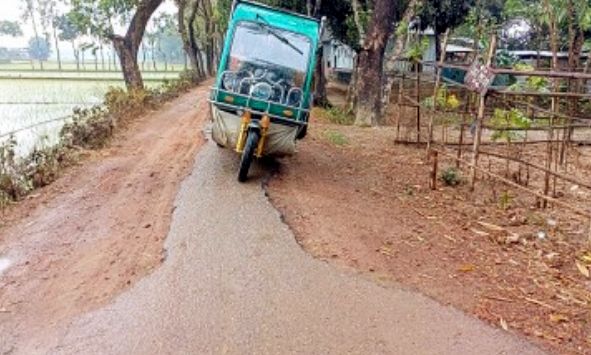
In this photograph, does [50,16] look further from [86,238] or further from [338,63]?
[86,238]

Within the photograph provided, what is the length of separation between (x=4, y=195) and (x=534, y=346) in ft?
23.7

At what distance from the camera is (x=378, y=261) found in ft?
19.3

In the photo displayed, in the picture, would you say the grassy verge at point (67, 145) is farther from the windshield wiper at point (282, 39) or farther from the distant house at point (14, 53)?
the distant house at point (14, 53)

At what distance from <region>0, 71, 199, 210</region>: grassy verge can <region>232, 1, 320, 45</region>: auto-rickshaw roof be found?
12.8ft

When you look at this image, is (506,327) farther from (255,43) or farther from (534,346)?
(255,43)

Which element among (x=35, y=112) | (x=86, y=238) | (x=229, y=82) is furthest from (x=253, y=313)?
(x=35, y=112)

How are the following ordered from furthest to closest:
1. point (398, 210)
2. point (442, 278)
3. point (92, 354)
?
1. point (398, 210)
2. point (442, 278)
3. point (92, 354)

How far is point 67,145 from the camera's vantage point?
36.7ft

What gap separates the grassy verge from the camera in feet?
29.3

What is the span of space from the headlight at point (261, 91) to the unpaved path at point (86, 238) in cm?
169

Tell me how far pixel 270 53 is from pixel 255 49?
0.23m

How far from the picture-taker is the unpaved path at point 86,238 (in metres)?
5.11

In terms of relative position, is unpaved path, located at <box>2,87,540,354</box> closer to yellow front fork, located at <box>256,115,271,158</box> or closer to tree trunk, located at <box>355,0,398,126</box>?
yellow front fork, located at <box>256,115,271,158</box>

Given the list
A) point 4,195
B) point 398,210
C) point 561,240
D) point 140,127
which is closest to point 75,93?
point 140,127
